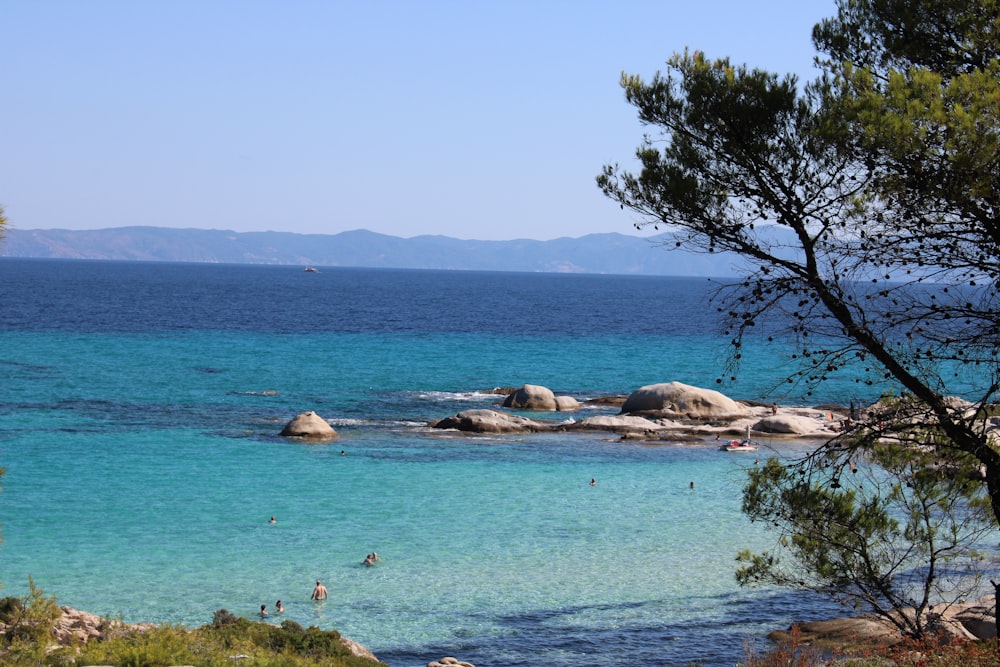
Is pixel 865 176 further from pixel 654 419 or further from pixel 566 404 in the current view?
pixel 566 404

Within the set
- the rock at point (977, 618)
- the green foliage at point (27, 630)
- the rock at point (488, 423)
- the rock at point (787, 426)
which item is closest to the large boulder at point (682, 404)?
the rock at point (787, 426)

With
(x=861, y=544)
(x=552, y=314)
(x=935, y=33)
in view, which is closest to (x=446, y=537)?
(x=861, y=544)

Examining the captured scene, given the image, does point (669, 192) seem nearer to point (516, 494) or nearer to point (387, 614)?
point (387, 614)

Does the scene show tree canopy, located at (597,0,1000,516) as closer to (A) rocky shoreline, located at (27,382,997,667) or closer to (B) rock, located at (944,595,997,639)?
(B) rock, located at (944,595,997,639)

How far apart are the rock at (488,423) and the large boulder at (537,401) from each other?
19.6ft

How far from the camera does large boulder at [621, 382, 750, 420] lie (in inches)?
2235

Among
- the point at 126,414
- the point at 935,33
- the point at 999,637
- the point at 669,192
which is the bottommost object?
the point at 126,414

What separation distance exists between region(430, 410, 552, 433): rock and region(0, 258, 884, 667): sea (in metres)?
1.44

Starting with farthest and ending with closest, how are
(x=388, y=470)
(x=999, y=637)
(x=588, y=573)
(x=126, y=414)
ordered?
(x=126, y=414) < (x=388, y=470) < (x=588, y=573) < (x=999, y=637)

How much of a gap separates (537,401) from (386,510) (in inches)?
973

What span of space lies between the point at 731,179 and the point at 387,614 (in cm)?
1596

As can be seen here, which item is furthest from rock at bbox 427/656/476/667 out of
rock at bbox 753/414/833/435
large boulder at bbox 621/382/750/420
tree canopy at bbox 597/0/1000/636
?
large boulder at bbox 621/382/750/420

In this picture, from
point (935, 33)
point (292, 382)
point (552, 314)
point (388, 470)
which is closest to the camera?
point (935, 33)

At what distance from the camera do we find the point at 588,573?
95.9ft
